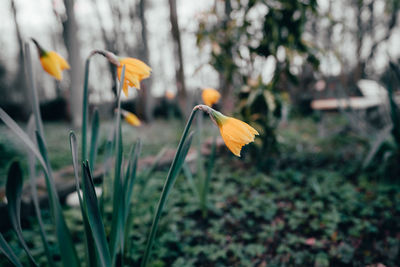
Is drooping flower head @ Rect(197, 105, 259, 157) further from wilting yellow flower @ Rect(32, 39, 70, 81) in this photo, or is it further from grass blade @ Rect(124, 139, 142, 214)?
wilting yellow flower @ Rect(32, 39, 70, 81)

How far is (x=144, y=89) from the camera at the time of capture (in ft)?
19.5

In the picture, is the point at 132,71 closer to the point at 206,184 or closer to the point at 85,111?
the point at 85,111

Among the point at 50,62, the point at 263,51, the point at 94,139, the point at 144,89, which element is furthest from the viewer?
the point at 144,89

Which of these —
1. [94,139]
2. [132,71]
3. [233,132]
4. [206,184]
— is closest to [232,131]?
[233,132]

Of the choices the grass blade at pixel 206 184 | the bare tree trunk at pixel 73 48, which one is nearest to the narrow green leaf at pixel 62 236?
the grass blade at pixel 206 184

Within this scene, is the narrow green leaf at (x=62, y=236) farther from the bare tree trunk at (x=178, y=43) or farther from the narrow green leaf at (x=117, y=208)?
the bare tree trunk at (x=178, y=43)

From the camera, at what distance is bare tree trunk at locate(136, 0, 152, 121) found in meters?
5.76

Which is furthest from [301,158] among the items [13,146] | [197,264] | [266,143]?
[13,146]

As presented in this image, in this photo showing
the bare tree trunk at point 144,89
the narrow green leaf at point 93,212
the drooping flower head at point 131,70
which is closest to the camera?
the narrow green leaf at point 93,212

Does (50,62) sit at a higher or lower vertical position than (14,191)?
higher

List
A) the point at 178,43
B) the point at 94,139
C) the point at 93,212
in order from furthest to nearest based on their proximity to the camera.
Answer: the point at 178,43 < the point at 94,139 < the point at 93,212

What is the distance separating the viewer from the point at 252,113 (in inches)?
95.0

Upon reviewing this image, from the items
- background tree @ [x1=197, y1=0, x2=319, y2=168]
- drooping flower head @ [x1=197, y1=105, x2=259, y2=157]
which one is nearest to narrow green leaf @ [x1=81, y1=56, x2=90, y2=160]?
drooping flower head @ [x1=197, y1=105, x2=259, y2=157]

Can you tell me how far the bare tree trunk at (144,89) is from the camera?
18.9 feet
